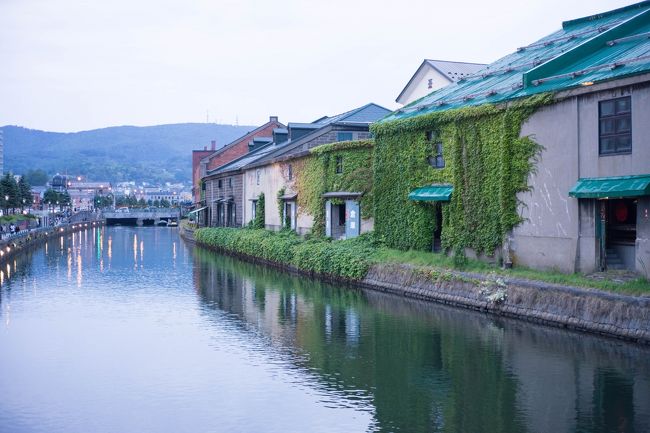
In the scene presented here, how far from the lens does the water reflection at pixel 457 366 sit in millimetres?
13984

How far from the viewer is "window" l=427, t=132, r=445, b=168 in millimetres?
32003

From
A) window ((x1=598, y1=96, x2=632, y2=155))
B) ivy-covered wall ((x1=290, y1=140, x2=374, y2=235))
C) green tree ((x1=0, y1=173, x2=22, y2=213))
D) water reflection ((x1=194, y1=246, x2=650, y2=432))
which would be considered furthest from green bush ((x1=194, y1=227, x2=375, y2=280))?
green tree ((x1=0, y1=173, x2=22, y2=213))

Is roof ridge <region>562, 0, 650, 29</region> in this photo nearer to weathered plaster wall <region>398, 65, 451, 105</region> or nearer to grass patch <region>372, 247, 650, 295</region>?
grass patch <region>372, 247, 650, 295</region>

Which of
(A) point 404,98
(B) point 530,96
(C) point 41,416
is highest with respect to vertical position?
(A) point 404,98

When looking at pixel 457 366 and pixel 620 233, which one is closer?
pixel 457 366

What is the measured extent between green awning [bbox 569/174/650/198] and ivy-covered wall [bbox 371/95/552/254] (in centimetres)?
283

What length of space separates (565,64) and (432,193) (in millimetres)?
7780

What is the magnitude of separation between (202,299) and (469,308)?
11.6 m

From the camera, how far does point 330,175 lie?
42031mm

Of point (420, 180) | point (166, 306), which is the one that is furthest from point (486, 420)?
point (420, 180)

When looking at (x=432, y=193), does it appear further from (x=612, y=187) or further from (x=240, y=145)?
(x=240, y=145)

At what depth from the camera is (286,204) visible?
166ft

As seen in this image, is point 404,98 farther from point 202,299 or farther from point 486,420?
point 486,420

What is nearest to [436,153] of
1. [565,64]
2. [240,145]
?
[565,64]
